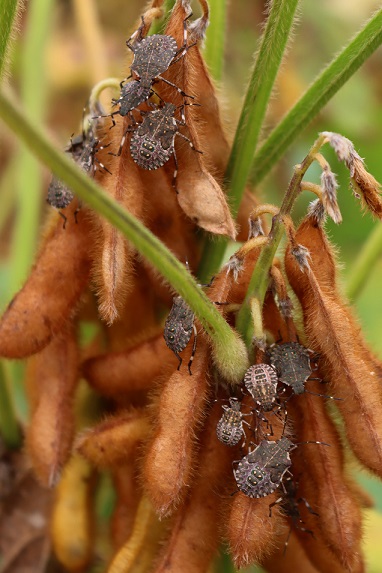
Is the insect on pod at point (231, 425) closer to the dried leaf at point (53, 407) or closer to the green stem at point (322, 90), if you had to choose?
the dried leaf at point (53, 407)

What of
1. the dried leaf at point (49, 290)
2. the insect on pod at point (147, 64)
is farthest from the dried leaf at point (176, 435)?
the insect on pod at point (147, 64)

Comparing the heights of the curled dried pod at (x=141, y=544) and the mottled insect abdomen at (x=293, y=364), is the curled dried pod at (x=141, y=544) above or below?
below

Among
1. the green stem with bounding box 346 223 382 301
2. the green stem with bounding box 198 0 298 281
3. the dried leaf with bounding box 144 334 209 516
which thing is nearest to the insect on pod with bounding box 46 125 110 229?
the green stem with bounding box 198 0 298 281

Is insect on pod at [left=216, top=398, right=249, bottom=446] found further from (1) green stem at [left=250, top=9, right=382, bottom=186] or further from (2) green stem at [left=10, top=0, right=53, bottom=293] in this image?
(2) green stem at [left=10, top=0, right=53, bottom=293]

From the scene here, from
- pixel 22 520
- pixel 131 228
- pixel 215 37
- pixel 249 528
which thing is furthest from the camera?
pixel 22 520

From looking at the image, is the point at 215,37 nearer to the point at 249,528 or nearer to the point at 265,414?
the point at 265,414

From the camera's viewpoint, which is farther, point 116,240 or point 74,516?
point 74,516

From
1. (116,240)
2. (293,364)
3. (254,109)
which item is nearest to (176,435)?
(293,364)
